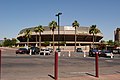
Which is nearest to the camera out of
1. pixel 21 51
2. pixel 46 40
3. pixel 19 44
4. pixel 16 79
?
pixel 16 79

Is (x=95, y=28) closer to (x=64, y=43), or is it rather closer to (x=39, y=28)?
(x=39, y=28)

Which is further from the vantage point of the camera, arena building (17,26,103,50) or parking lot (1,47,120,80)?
arena building (17,26,103,50)

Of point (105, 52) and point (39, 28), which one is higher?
point (39, 28)

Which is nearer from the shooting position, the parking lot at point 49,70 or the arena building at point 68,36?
the parking lot at point 49,70

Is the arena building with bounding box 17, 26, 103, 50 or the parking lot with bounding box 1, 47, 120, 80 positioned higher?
the arena building with bounding box 17, 26, 103, 50

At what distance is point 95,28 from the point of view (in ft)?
396

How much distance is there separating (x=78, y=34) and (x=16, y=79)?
143 meters

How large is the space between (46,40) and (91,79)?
150801 mm

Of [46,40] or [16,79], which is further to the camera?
[46,40]

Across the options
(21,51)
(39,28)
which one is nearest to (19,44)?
(39,28)

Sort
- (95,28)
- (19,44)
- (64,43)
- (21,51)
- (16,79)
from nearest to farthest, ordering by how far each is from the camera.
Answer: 1. (16,79)
2. (21,51)
3. (95,28)
4. (64,43)
5. (19,44)

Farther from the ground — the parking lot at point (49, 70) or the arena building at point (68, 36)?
the arena building at point (68, 36)

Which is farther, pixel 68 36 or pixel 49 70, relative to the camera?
pixel 68 36

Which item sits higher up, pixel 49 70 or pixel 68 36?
pixel 68 36
